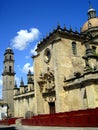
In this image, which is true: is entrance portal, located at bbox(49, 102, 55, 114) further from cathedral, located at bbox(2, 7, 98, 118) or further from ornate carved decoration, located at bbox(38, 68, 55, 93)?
ornate carved decoration, located at bbox(38, 68, 55, 93)

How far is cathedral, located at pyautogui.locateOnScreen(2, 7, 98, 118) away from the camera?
29286 millimetres

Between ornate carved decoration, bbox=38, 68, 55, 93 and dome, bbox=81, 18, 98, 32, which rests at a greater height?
dome, bbox=81, 18, 98, 32

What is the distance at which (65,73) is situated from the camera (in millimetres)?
34250

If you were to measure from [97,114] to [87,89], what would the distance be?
393 inches

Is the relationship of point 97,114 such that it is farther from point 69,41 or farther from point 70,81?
point 69,41

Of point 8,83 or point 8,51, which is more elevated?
point 8,51

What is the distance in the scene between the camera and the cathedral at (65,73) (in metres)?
29.3

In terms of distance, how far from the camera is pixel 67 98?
32.5m

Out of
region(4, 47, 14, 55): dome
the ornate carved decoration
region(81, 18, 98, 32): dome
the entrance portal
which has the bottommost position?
the entrance portal

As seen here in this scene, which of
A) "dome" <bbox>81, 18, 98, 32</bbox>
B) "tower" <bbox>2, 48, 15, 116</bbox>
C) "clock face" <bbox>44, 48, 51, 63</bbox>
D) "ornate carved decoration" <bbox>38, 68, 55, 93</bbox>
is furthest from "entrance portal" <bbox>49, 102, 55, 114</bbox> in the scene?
"tower" <bbox>2, 48, 15, 116</bbox>

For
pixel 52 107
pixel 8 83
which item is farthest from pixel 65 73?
pixel 8 83

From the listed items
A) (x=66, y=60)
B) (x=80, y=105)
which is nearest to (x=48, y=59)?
(x=66, y=60)

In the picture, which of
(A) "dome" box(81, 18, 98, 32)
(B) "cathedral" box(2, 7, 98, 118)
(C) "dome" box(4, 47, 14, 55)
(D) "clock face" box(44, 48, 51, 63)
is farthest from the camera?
(C) "dome" box(4, 47, 14, 55)

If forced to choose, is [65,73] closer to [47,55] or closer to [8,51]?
[47,55]
